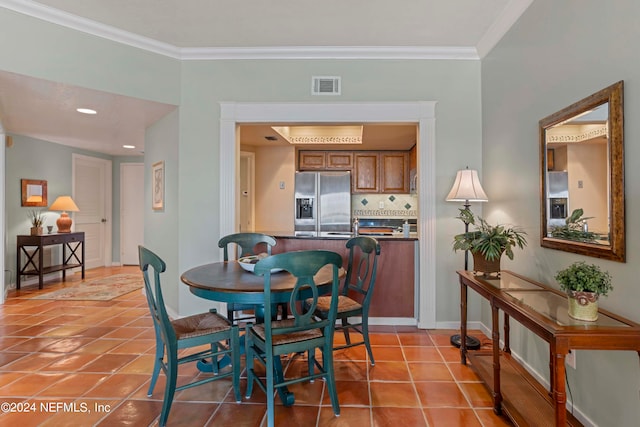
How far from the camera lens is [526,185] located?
2367 millimetres

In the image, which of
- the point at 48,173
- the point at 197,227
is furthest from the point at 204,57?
the point at 48,173

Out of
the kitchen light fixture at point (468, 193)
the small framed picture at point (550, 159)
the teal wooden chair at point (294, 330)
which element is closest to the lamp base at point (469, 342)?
the kitchen light fixture at point (468, 193)

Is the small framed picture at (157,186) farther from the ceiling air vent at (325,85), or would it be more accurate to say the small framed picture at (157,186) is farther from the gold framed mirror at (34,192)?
the gold framed mirror at (34,192)

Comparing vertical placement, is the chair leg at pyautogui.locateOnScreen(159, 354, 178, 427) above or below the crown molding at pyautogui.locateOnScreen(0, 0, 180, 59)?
below

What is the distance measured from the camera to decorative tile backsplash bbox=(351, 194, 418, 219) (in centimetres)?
605

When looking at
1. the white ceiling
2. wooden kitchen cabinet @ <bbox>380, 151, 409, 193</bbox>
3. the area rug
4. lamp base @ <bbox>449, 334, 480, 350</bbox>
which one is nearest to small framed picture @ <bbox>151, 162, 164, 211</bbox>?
the white ceiling

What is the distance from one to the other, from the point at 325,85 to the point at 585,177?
227 centimetres

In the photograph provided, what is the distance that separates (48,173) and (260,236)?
4629 millimetres

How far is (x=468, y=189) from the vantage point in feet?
9.05

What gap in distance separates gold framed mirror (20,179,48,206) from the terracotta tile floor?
2603mm

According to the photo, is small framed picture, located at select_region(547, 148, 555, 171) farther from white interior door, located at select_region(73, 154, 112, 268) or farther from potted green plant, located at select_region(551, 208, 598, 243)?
white interior door, located at select_region(73, 154, 112, 268)

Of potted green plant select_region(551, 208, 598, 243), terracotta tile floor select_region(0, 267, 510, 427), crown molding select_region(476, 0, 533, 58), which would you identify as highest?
crown molding select_region(476, 0, 533, 58)

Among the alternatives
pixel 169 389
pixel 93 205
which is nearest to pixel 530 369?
pixel 169 389

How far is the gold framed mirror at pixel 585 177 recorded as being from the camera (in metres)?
1.54
